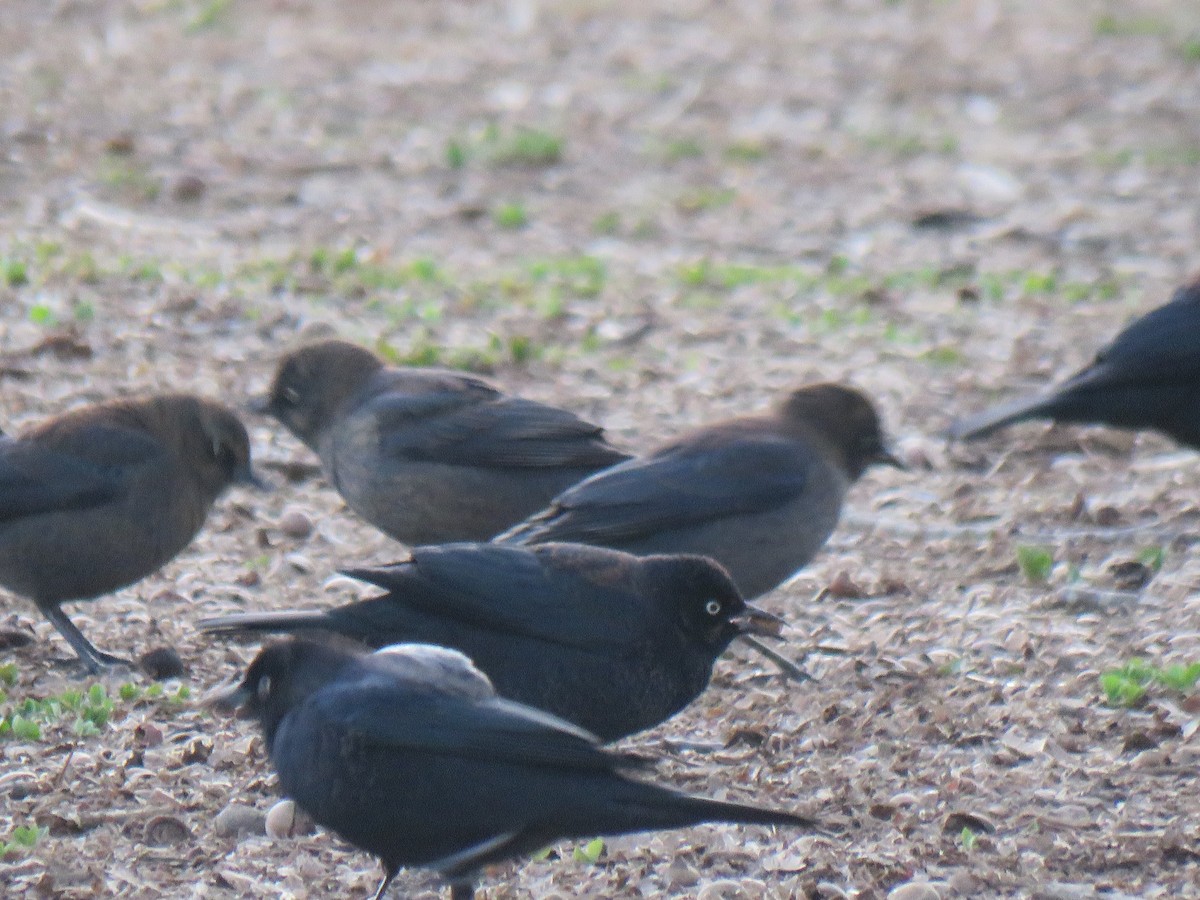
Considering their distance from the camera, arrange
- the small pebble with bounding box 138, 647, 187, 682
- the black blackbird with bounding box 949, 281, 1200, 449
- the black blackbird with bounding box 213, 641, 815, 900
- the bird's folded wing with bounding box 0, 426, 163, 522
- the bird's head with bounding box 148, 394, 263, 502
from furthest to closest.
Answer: the black blackbird with bounding box 949, 281, 1200, 449
the bird's head with bounding box 148, 394, 263, 502
the bird's folded wing with bounding box 0, 426, 163, 522
the small pebble with bounding box 138, 647, 187, 682
the black blackbird with bounding box 213, 641, 815, 900

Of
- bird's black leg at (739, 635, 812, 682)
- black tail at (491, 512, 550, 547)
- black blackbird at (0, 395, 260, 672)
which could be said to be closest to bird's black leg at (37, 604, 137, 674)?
black blackbird at (0, 395, 260, 672)

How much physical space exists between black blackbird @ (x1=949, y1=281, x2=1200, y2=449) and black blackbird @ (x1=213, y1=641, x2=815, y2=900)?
12.5 ft

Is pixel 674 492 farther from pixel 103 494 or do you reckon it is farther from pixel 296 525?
pixel 103 494

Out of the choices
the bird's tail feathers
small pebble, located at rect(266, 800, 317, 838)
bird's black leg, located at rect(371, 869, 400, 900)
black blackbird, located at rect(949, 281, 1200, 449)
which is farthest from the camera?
black blackbird, located at rect(949, 281, 1200, 449)

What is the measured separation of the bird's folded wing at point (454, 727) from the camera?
4164mm

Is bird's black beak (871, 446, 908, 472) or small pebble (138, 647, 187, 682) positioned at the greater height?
bird's black beak (871, 446, 908, 472)

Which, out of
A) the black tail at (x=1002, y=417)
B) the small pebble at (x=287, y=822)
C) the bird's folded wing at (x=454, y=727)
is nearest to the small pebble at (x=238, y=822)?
the small pebble at (x=287, y=822)

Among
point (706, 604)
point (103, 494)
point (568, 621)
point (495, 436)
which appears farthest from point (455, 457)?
point (706, 604)

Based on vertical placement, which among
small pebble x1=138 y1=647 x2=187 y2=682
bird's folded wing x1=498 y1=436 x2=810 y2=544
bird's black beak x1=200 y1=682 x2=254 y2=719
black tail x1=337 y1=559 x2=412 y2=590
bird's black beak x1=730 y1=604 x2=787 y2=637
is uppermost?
black tail x1=337 y1=559 x2=412 y2=590

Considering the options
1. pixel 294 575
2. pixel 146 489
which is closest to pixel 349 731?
pixel 146 489

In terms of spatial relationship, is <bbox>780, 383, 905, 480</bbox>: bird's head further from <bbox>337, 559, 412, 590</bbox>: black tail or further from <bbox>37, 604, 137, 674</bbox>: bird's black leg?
<bbox>37, 604, 137, 674</bbox>: bird's black leg

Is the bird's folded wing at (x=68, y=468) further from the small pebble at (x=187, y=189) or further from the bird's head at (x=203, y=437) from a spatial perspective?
the small pebble at (x=187, y=189)

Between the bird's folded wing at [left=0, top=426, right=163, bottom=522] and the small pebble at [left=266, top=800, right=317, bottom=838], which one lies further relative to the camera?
the bird's folded wing at [left=0, top=426, right=163, bottom=522]

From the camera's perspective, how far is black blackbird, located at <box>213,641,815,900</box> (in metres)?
4.16
